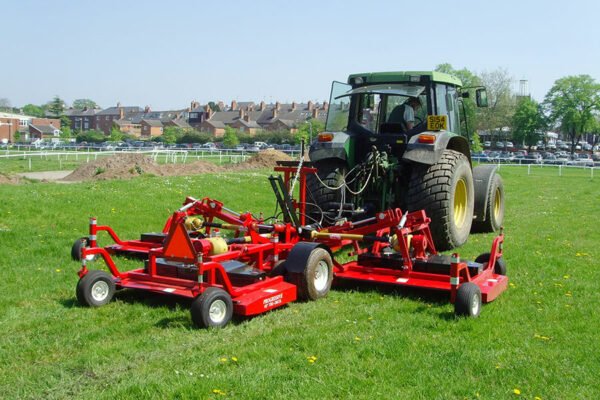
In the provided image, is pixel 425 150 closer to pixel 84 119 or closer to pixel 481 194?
pixel 481 194

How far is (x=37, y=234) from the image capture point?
10266mm

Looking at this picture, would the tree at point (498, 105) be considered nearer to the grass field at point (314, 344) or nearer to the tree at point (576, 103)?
the tree at point (576, 103)

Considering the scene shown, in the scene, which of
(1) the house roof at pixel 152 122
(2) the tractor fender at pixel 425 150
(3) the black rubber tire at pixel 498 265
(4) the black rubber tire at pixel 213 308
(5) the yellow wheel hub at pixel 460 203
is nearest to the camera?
(4) the black rubber tire at pixel 213 308

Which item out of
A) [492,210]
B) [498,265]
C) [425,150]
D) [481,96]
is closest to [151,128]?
[492,210]

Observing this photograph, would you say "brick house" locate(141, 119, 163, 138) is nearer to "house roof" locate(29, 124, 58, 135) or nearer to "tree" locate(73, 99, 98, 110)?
"house roof" locate(29, 124, 58, 135)

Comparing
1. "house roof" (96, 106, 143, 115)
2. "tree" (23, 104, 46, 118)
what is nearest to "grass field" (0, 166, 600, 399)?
"house roof" (96, 106, 143, 115)

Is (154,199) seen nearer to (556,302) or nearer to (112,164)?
(556,302)

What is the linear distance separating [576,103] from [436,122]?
7554 centimetres

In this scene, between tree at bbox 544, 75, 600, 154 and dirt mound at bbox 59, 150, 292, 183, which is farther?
tree at bbox 544, 75, 600, 154

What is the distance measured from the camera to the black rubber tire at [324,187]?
9.59 meters

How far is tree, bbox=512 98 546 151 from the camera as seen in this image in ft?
256

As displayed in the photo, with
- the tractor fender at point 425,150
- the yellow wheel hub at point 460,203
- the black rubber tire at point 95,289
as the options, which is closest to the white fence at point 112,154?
the yellow wheel hub at point 460,203

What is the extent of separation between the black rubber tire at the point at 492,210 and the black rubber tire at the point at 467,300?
5633 mm

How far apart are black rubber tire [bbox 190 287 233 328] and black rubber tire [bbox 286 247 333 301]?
1031mm
